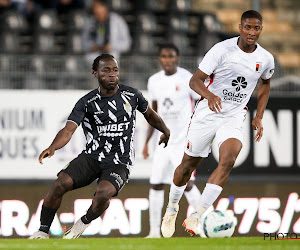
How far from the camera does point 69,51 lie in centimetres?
1379

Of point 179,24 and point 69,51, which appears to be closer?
point 69,51

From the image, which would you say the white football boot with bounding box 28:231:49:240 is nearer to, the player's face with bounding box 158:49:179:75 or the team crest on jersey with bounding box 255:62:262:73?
the team crest on jersey with bounding box 255:62:262:73

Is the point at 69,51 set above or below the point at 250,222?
above

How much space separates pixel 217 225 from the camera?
8.32m

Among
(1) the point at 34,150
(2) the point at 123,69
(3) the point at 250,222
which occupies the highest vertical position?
(2) the point at 123,69

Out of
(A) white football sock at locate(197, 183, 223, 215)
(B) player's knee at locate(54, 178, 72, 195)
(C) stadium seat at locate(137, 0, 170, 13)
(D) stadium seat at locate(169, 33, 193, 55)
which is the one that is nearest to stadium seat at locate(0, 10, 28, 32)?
(C) stadium seat at locate(137, 0, 170, 13)

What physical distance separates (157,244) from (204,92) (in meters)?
1.62

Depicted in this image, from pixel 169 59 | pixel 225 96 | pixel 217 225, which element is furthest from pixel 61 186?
pixel 169 59

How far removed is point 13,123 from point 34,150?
1.60 ft

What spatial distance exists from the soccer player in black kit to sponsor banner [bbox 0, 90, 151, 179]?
335 cm

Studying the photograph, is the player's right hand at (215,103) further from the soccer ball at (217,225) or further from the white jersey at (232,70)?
the soccer ball at (217,225)

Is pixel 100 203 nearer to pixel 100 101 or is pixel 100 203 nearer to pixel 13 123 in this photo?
pixel 100 101

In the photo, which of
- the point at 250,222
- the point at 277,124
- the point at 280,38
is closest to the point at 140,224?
the point at 250,222

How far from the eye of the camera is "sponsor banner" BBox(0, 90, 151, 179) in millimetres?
12094
